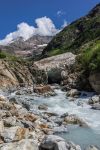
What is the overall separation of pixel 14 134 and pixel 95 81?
90.1ft

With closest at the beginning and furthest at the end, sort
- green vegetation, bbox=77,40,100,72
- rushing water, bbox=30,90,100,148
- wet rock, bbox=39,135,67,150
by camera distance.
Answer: wet rock, bbox=39,135,67,150
rushing water, bbox=30,90,100,148
green vegetation, bbox=77,40,100,72

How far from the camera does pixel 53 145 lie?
19.8m

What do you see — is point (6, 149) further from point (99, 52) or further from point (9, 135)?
point (99, 52)

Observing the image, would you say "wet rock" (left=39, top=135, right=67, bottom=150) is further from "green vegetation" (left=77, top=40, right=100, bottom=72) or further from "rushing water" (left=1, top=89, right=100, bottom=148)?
"green vegetation" (left=77, top=40, right=100, bottom=72)

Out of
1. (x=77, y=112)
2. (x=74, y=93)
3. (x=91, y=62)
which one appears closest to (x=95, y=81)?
(x=74, y=93)

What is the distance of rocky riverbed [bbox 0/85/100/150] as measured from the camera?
2020 cm

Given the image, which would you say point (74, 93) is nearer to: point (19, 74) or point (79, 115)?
point (79, 115)

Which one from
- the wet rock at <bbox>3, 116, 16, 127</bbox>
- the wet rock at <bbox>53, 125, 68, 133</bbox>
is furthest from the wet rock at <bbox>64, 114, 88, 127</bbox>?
the wet rock at <bbox>3, 116, 16, 127</bbox>

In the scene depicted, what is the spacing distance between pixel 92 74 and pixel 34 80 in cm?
1660

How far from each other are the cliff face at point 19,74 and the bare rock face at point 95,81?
46.2 feet

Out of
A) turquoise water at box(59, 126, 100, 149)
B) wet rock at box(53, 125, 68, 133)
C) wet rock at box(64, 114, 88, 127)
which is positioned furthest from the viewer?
wet rock at box(64, 114, 88, 127)

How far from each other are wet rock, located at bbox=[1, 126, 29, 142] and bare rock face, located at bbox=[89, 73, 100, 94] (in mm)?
24694

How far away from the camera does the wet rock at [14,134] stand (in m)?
21.7

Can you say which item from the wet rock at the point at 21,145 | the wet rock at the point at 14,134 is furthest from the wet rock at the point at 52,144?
the wet rock at the point at 14,134
